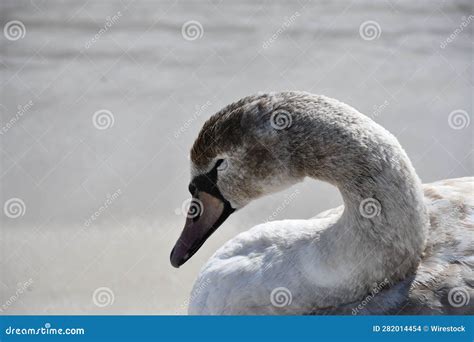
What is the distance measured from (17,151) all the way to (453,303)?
7.79 feet

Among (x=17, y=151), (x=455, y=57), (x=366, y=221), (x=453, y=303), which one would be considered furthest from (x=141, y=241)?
(x=455, y=57)

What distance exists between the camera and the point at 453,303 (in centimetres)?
171

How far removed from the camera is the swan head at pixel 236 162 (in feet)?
5.80
